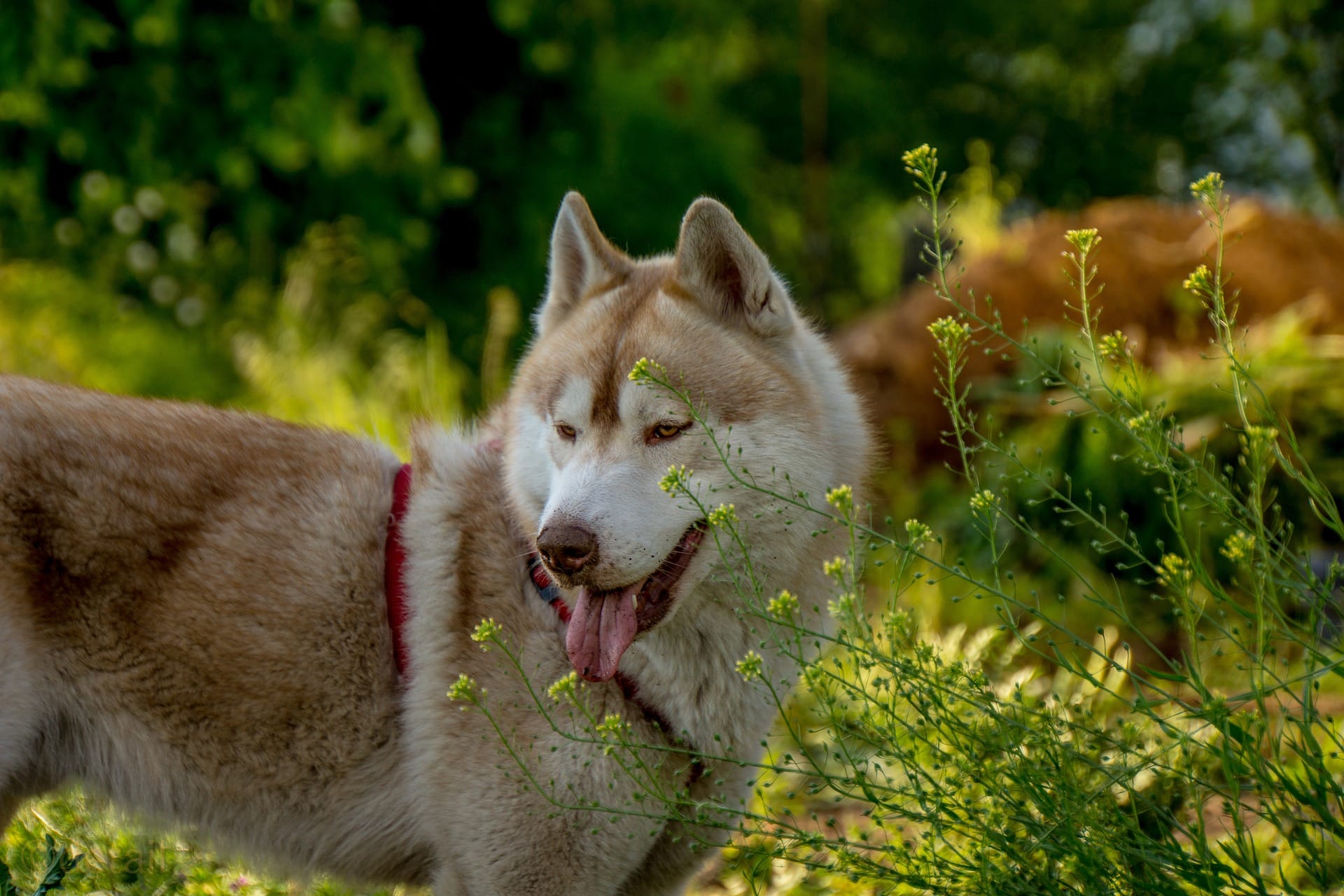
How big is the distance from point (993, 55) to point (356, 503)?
21.1 metres

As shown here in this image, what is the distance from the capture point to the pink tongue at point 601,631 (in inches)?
97.0

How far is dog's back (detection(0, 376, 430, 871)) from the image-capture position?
2.48 meters

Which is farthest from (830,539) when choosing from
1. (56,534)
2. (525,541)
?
(56,534)

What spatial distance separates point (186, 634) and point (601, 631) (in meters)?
0.94

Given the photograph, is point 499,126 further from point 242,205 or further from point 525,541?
point 525,541

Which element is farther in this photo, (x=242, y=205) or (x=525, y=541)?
(x=242, y=205)

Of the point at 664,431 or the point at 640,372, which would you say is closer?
the point at 640,372

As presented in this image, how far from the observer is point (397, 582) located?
8.98 feet

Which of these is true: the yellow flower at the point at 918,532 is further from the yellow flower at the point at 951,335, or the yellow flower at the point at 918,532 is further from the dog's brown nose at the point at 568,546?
the dog's brown nose at the point at 568,546

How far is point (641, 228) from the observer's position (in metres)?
9.67

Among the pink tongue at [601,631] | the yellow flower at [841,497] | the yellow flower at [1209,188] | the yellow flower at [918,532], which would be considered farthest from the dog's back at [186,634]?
the yellow flower at [1209,188]

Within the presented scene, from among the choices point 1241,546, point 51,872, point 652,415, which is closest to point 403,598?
point 652,415

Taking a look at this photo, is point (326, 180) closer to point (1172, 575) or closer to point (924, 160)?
point (924, 160)

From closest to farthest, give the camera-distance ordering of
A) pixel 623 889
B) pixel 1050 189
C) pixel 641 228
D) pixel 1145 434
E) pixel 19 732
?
pixel 1145 434 → pixel 19 732 → pixel 623 889 → pixel 641 228 → pixel 1050 189
